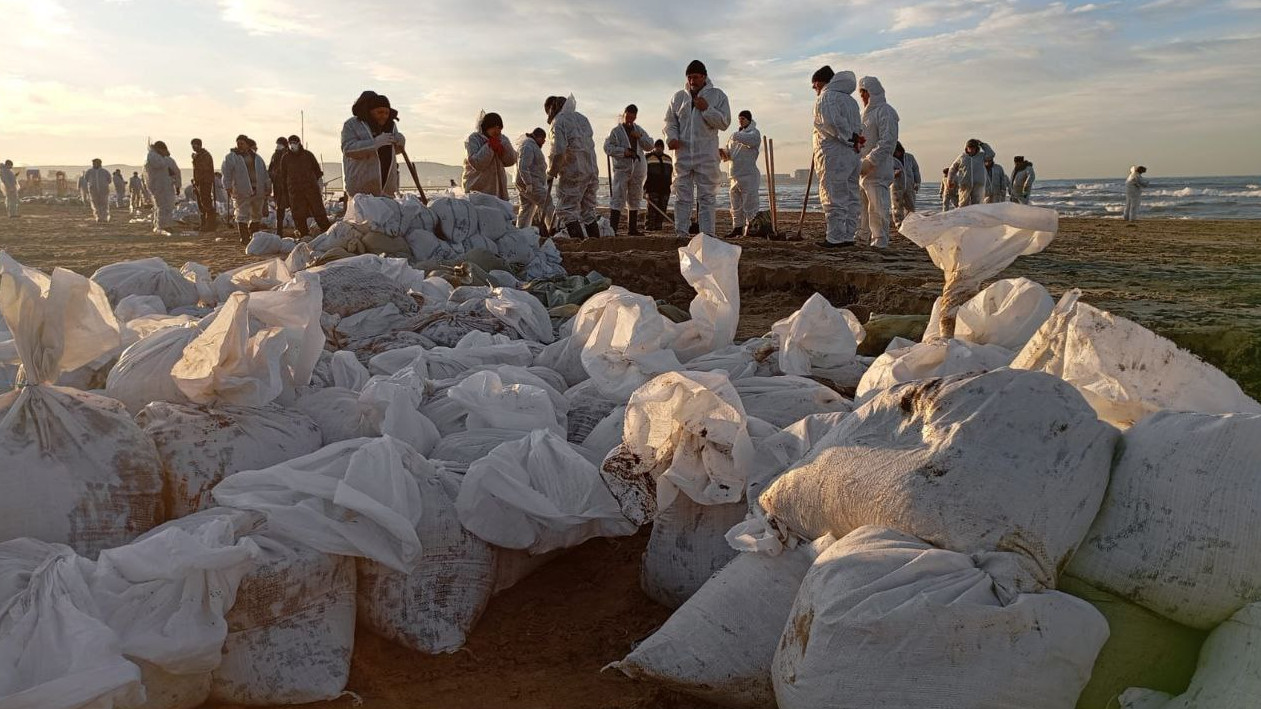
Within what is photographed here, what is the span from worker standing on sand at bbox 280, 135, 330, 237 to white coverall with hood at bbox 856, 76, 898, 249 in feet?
19.6

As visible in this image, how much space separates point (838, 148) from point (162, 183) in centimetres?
1098

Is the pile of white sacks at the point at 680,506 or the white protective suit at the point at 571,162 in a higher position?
the white protective suit at the point at 571,162

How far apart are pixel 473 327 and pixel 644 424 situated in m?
1.92

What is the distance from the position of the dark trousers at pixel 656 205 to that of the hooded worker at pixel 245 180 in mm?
5523

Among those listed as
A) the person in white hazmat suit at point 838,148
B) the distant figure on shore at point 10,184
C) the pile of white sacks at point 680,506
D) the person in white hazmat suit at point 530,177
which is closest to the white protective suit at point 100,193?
the distant figure on shore at point 10,184

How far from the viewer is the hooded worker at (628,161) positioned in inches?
440

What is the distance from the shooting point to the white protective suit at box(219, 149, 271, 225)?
13336mm

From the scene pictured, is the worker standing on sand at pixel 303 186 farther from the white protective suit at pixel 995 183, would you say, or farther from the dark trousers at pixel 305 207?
the white protective suit at pixel 995 183

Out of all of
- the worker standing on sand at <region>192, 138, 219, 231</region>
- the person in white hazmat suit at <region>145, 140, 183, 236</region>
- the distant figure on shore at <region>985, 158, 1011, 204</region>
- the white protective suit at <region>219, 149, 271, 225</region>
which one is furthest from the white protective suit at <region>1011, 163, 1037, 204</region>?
the person in white hazmat suit at <region>145, 140, 183, 236</region>

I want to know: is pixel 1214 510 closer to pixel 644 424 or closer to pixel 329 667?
pixel 644 424

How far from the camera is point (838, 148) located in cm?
880

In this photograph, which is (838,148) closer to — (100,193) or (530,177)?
(530,177)

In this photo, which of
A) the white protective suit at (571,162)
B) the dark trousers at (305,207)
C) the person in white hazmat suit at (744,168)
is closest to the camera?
the white protective suit at (571,162)

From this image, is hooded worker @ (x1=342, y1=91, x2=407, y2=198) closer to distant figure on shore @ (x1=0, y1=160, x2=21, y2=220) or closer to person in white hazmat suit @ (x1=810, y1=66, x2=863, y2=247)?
person in white hazmat suit @ (x1=810, y1=66, x2=863, y2=247)
